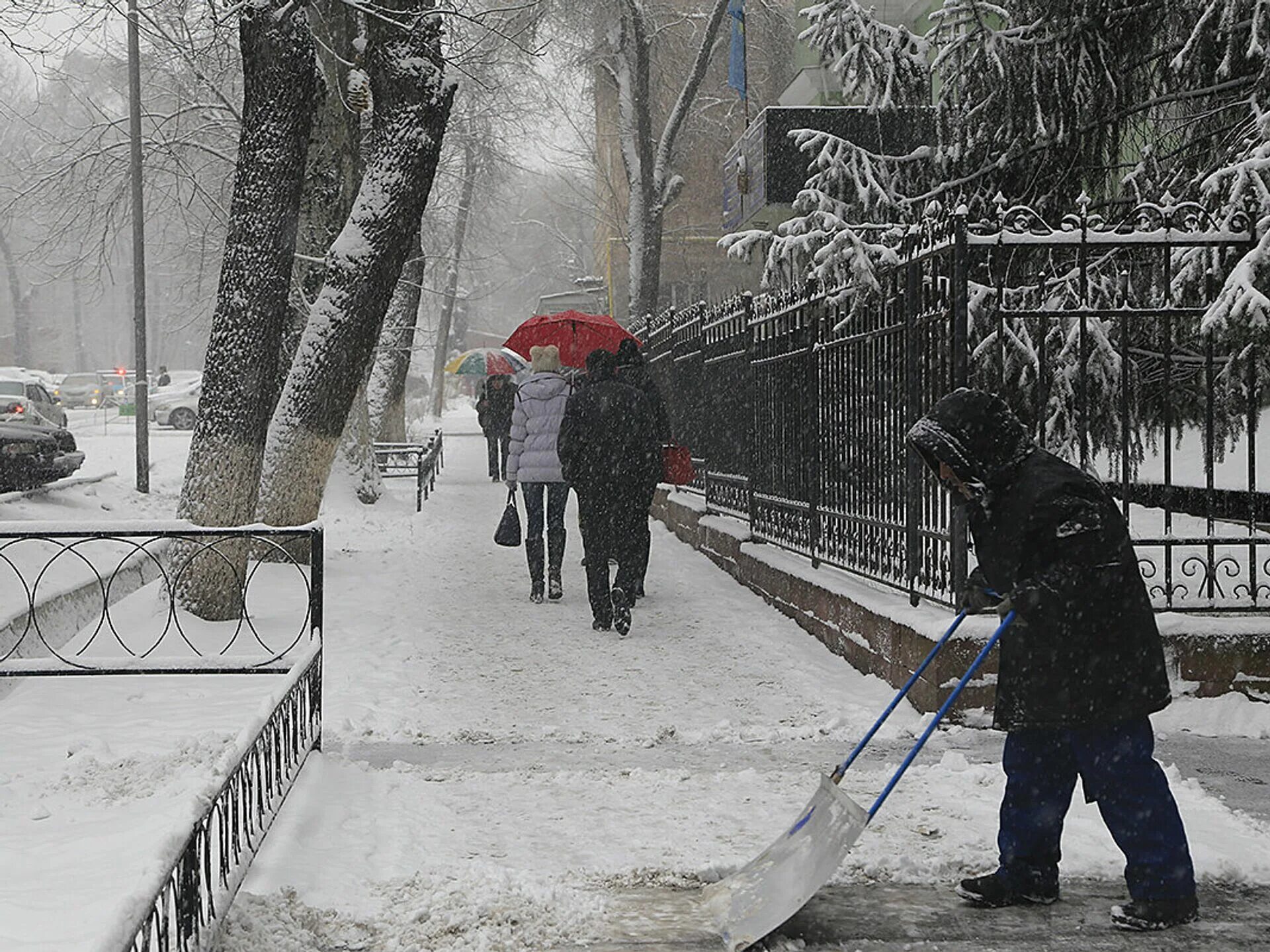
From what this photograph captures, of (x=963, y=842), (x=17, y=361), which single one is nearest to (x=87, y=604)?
(x=963, y=842)

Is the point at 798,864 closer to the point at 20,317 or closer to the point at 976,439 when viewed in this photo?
the point at 976,439

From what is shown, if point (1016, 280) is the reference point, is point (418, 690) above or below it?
below

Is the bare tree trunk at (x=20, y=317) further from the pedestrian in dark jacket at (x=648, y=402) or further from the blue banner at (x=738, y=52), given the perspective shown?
the pedestrian in dark jacket at (x=648, y=402)

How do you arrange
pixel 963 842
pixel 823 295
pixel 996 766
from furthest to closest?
pixel 823 295, pixel 996 766, pixel 963 842

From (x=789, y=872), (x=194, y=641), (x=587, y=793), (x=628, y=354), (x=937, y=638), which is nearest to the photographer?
(x=789, y=872)

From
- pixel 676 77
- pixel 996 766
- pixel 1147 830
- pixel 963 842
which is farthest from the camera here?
pixel 676 77

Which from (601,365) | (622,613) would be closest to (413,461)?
(601,365)

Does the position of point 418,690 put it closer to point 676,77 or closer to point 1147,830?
point 1147,830

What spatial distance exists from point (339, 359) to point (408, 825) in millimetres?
6080

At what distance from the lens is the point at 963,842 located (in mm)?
4992

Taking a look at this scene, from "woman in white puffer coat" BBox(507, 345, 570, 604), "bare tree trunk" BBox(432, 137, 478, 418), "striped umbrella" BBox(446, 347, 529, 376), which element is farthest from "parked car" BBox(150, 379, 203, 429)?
"woman in white puffer coat" BBox(507, 345, 570, 604)

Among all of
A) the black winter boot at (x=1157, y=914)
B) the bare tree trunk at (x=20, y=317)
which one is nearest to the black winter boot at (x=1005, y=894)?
the black winter boot at (x=1157, y=914)

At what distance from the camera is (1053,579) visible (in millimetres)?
4168

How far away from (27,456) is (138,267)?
429 centimetres
